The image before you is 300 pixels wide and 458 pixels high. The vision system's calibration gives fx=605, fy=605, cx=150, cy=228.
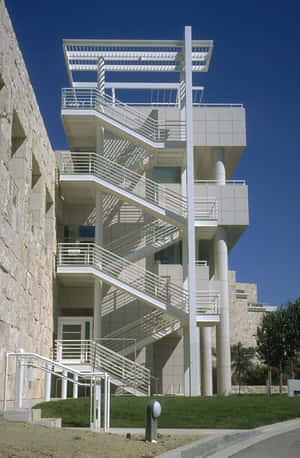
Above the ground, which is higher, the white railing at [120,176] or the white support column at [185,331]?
the white railing at [120,176]

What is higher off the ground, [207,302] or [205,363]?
[207,302]

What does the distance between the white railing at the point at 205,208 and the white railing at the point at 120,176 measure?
77 cm

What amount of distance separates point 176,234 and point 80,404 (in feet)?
36.0

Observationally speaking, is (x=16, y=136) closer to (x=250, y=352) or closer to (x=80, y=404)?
(x=80, y=404)

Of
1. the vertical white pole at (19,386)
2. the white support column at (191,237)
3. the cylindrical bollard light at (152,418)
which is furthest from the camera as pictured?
the white support column at (191,237)

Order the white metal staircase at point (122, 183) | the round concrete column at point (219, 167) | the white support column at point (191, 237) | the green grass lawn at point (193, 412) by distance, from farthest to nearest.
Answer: the round concrete column at point (219, 167) → the white metal staircase at point (122, 183) → the white support column at point (191, 237) → the green grass lawn at point (193, 412)

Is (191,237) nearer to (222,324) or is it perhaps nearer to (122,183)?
(222,324)

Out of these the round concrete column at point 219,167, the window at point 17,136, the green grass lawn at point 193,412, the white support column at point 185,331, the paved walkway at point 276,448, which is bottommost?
the paved walkway at point 276,448

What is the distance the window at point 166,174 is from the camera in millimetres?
29578

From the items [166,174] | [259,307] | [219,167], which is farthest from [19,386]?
[259,307]

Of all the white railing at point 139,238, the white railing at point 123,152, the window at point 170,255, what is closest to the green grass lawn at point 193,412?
the white railing at point 139,238

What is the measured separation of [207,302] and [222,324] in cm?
142

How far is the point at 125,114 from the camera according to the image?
29375mm

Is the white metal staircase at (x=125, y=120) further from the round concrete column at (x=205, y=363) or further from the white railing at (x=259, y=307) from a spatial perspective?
the white railing at (x=259, y=307)
